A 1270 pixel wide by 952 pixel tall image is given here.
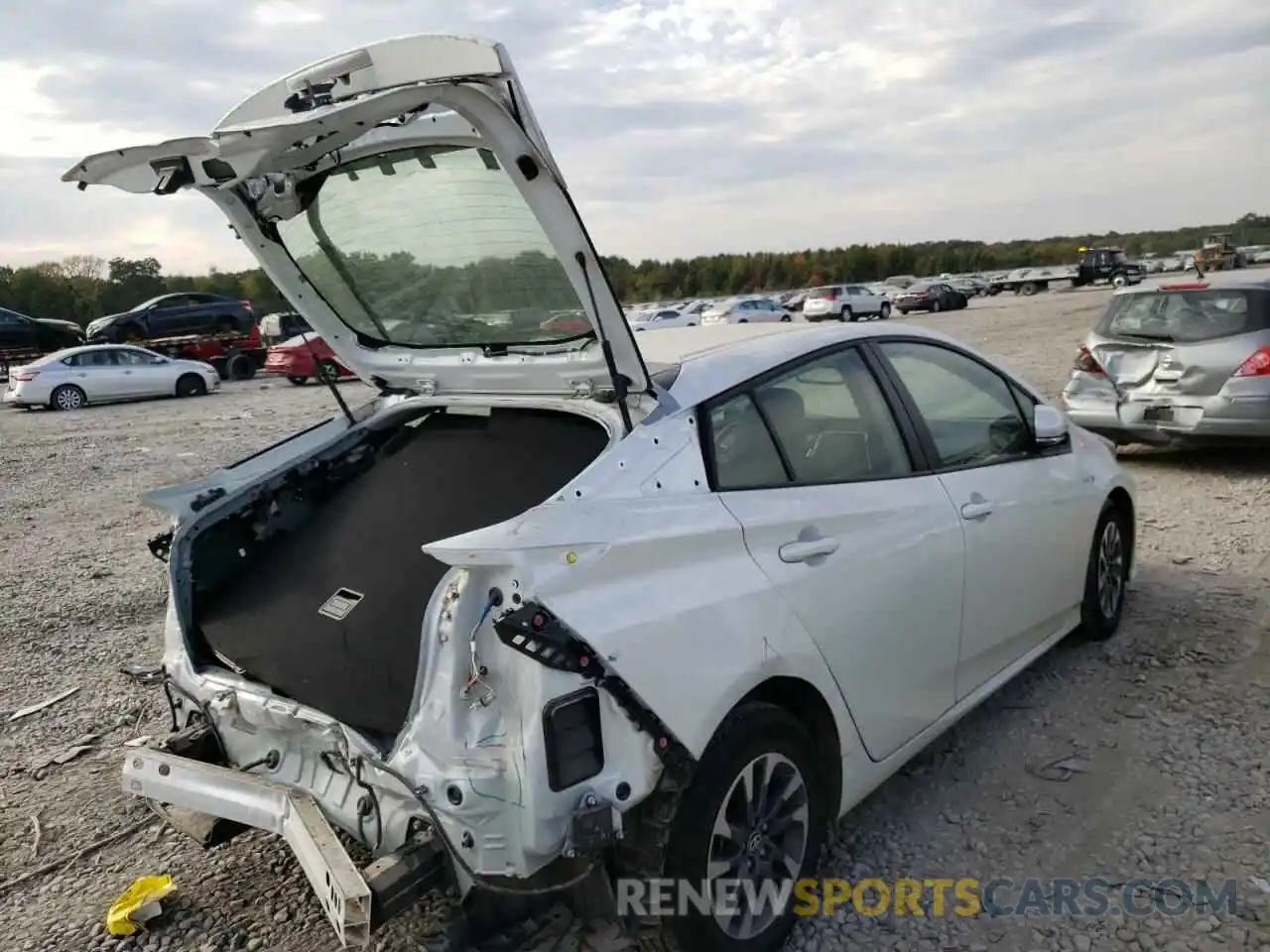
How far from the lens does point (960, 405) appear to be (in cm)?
389

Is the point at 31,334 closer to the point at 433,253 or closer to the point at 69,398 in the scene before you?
the point at 69,398

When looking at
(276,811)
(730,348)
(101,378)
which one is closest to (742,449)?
(730,348)

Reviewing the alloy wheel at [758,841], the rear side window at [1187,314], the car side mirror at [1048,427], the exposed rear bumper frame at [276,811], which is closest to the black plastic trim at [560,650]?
the alloy wheel at [758,841]

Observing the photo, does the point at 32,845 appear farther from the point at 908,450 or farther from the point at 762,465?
the point at 908,450

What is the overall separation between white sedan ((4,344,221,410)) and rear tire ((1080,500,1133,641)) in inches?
802

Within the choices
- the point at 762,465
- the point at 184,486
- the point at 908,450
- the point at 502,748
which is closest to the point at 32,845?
the point at 184,486

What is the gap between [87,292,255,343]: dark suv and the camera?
83.5 feet

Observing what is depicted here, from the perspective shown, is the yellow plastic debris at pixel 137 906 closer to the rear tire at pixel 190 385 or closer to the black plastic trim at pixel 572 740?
the black plastic trim at pixel 572 740

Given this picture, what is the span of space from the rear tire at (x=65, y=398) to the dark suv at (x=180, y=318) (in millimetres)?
5874

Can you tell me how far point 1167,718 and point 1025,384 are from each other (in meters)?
1.52

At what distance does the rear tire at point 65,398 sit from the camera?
64.1 ft

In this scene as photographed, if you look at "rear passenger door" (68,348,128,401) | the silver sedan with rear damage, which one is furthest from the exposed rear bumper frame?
"rear passenger door" (68,348,128,401)

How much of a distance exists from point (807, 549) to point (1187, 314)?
23.0 ft

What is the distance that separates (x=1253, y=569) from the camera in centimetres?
560
